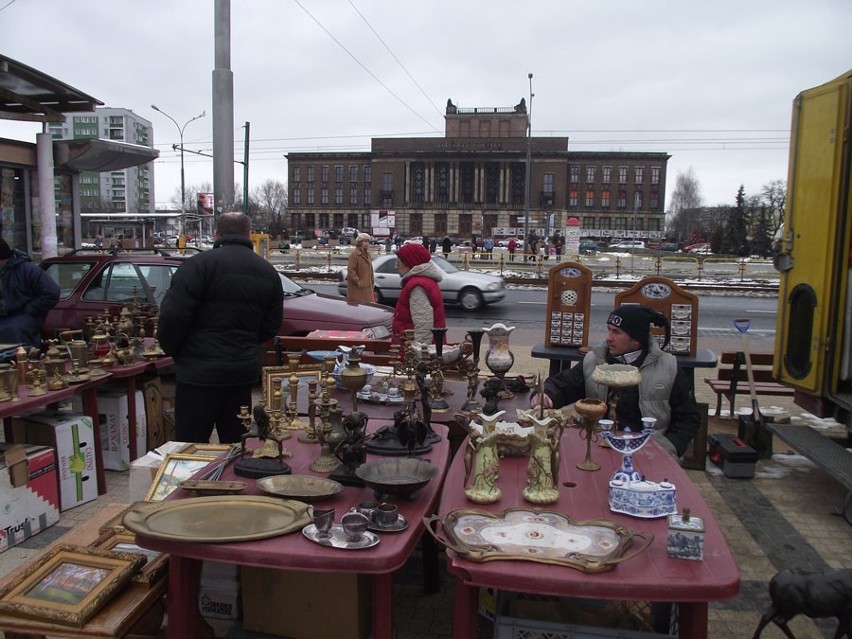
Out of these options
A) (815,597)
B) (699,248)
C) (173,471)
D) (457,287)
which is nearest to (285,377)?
(173,471)

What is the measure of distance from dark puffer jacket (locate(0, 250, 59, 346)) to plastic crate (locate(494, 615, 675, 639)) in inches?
211

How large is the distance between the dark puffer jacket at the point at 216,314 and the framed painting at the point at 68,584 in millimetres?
1466

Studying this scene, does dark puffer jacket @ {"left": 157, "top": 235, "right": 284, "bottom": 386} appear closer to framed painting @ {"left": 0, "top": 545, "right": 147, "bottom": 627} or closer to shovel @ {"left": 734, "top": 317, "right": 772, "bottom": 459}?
framed painting @ {"left": 0, "top": 545, "right": 147, "bottom": 627}

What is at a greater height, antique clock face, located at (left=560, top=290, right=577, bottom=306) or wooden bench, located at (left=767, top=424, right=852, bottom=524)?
antique clock face, located at (left=560, top=290, right=577, bottom=306)

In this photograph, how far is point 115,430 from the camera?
228 inches

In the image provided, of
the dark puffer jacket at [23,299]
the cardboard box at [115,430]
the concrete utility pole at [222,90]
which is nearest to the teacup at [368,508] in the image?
the cardboard box at [115,430]

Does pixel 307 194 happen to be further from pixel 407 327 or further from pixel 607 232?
pixel 407 327

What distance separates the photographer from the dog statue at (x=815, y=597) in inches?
108

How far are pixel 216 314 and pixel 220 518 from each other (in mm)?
1940

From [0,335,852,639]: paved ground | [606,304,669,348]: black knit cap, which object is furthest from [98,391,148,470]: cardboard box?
[606,304,669,348]: black knit cap

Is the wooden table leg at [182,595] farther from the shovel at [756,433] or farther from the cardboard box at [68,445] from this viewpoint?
the shovel at [756,433]

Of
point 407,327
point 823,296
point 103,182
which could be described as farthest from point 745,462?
point 103,182

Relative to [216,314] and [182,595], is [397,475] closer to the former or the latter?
[182,595]

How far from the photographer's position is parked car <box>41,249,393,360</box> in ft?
26.5
